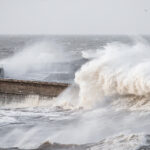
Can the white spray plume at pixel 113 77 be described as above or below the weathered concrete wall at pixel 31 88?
above

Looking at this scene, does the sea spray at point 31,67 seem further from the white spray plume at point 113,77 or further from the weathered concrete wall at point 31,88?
the white spray plume at point 113,77

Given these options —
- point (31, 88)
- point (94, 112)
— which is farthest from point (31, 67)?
point (94, 112)

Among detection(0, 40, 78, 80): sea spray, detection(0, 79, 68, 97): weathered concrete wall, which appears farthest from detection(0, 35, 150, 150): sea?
detection(0, 40, 78, 80): sea spray

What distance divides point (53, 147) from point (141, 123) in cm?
288

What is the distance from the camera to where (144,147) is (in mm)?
9875

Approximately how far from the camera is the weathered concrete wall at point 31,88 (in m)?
17.6

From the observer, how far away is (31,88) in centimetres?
1839

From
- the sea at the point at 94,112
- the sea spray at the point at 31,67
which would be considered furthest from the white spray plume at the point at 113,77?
the sea spray at the point at 31,67

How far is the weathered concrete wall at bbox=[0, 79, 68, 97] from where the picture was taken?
17.6m

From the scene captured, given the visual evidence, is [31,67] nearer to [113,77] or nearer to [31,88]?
[31,88]

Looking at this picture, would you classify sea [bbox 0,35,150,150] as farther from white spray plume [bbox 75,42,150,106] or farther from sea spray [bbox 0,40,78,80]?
sea spray [bbox 0,40,78,80]

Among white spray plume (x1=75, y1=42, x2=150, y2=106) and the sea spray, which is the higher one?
white spray plume (x1=75, y1=42, x2=150, y2=106)

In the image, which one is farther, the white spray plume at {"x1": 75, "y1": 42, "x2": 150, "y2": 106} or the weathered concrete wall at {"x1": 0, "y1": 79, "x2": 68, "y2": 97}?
the weathered concrete wall at {"x1": 0, "y1": 79, "x2": 68, "y2": 97}

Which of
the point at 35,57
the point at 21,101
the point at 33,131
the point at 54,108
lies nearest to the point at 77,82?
the point at 54,108
